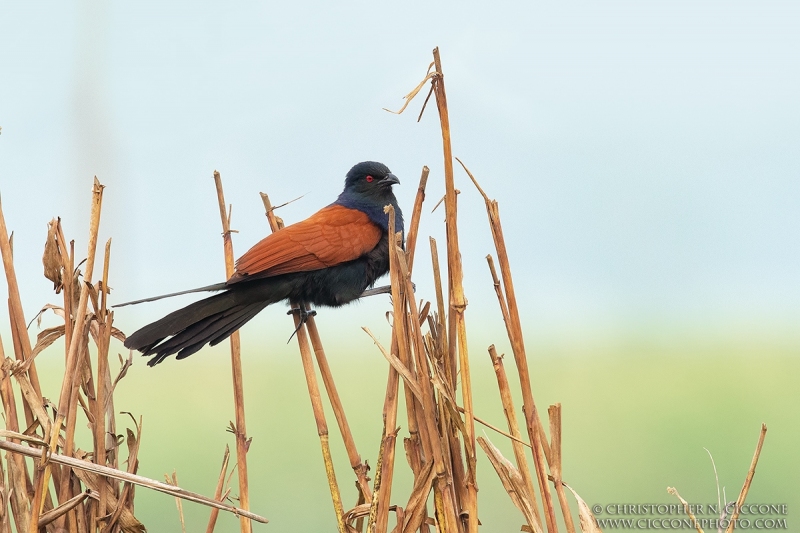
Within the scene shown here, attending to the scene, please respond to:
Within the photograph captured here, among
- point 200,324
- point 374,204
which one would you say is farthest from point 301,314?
point 374,204

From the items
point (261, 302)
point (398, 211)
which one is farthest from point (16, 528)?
point (398, 211)

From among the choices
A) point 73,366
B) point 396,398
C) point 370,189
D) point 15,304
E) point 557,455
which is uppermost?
point 370,189

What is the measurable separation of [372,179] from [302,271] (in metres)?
0.45

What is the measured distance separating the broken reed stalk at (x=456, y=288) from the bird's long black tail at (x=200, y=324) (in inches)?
21.1

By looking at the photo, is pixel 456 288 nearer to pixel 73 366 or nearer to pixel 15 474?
pixel 73 366

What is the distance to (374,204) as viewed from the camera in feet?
6.07

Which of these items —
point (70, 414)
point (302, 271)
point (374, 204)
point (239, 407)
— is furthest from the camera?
point (374, 204)

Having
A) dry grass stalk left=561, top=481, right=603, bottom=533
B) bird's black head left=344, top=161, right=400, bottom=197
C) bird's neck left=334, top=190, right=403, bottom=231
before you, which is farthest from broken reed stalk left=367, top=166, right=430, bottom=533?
bird's black head left=344, top=161, right=400, bottom=197

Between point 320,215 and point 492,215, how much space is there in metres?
0.86

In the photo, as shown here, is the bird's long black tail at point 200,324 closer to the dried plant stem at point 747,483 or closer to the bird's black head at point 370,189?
the bird's black head at point 370,189

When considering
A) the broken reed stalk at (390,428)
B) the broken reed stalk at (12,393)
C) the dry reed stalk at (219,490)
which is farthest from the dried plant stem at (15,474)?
the broken reed stalk at (390,428)

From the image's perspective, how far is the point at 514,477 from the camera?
100cm

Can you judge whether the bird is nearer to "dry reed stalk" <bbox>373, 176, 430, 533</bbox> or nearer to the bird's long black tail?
the bird's long black tail

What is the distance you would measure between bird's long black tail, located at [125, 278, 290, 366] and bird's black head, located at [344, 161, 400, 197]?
1.74ft
